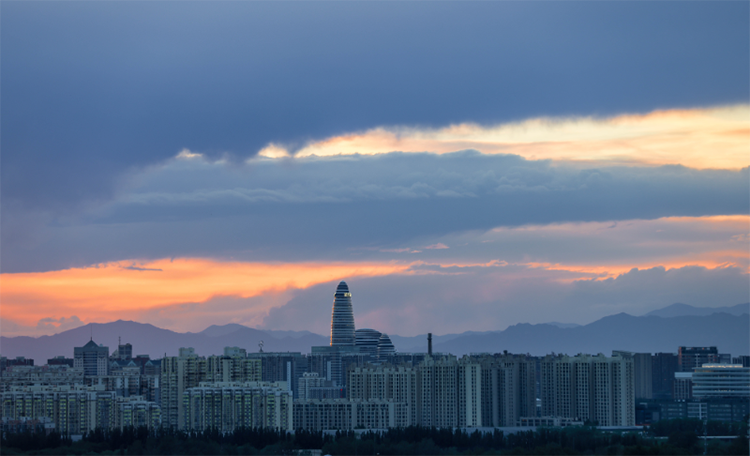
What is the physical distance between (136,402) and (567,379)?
4837 cm

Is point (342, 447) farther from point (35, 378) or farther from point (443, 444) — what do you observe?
point (35, 378)

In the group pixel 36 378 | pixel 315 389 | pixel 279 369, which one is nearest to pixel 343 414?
pixel 36 378

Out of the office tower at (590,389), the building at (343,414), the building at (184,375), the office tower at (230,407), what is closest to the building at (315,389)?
the building at (184,375)

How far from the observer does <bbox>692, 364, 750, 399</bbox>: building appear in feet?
463

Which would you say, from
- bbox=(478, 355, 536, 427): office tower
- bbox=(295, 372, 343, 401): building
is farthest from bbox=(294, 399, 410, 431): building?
bbox=(295, 372, 343, 401): building

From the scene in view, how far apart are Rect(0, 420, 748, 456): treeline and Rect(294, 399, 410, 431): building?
68.8 feet

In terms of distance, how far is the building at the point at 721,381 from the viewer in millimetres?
141000

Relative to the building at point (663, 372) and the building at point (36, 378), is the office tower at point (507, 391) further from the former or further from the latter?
the building at point (663, 372)

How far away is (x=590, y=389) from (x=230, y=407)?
136ft

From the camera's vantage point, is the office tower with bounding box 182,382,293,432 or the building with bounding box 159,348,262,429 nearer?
the office tower with bounding box 182,382,293,432

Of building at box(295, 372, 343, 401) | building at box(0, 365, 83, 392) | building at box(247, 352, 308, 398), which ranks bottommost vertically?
building at box(295, 372, 343, 401)

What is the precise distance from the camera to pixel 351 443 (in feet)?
249

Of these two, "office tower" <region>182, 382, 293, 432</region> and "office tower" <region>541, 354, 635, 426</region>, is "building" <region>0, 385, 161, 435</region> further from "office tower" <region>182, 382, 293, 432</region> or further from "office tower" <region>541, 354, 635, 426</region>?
"office tower" <region>541, 354, 635, 426</region>

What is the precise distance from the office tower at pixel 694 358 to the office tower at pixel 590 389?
6494cm
